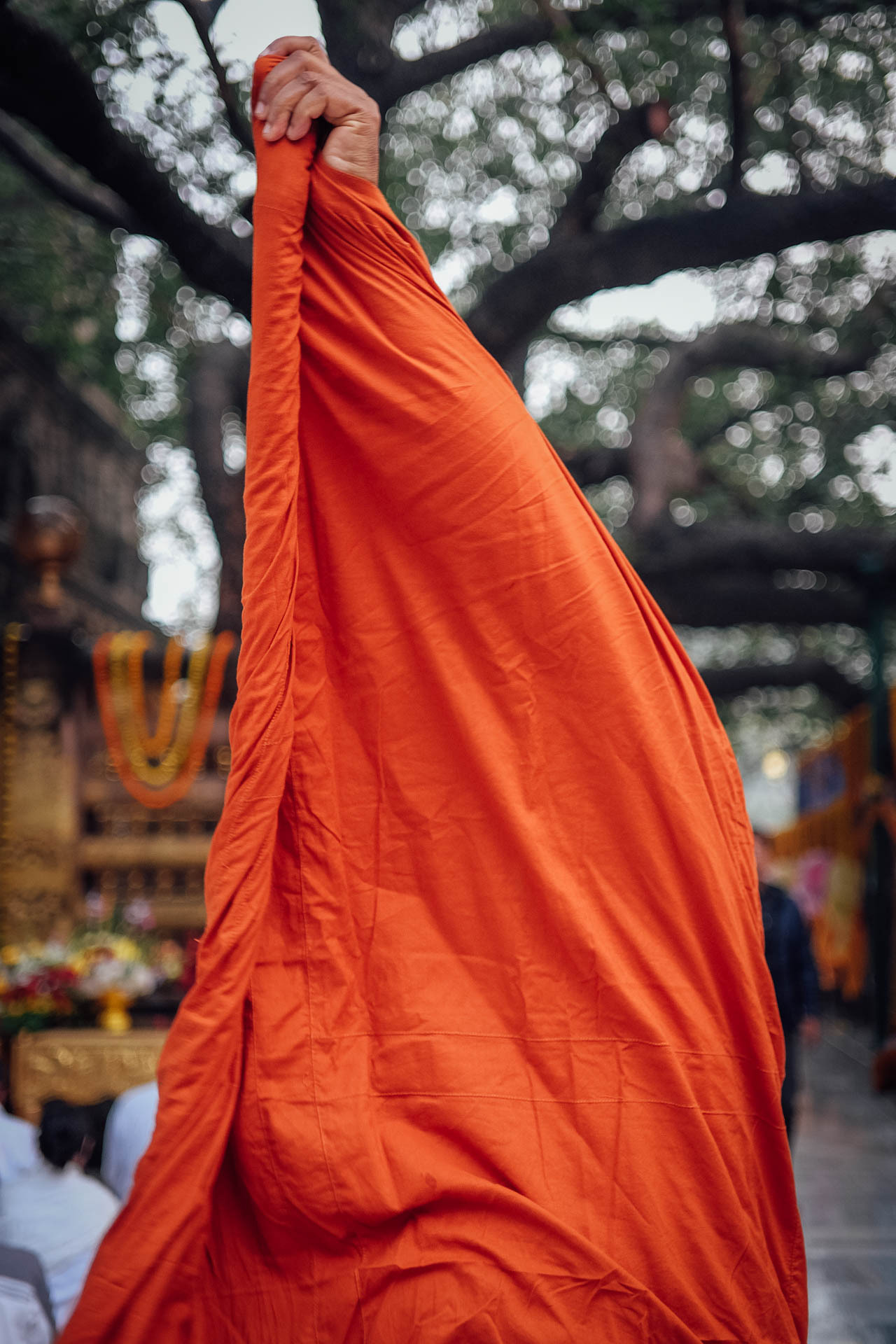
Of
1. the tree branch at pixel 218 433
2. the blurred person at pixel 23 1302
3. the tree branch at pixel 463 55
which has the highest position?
the tree branch at pixel 463 55

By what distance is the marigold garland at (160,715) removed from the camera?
666 centimetres

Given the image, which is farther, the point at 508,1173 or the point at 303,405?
the point at 303,405

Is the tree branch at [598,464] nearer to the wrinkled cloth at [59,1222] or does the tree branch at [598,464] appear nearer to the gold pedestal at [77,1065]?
the gold pedestal at [77,1065]

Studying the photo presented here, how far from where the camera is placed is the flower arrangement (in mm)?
5062

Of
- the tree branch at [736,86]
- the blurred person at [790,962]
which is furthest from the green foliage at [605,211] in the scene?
the blurred person at [790,962]

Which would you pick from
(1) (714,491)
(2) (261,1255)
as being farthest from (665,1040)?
(1) (714,491)

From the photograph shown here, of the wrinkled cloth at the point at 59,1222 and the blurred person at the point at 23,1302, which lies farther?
the wrinkled cloth at the point at 59,1222

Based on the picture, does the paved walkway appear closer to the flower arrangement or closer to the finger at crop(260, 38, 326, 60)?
the flower arrangement

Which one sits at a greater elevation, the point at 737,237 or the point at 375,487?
the point at 737,237

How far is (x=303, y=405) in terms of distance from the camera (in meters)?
1.91

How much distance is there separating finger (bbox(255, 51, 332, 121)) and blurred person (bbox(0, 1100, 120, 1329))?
106 inches

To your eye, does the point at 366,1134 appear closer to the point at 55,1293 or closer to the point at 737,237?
the point at 55,1293

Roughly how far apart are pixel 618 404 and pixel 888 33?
601cm

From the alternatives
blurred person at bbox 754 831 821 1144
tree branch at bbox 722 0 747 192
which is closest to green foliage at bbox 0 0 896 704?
tree branch at bbox 722 0 747 192
